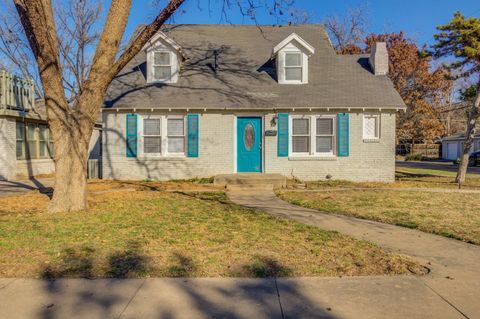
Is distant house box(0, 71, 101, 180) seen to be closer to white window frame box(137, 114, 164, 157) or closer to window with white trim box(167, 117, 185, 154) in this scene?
white window frame box(137, 114, 164, 157)

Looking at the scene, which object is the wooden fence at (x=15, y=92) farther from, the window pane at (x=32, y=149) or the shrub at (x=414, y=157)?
the shrub at (x=414, y=157)

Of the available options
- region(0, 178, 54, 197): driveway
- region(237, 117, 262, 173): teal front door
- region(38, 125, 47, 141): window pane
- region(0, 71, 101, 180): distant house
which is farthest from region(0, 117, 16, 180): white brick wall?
region(237, 117, 262, 173): teal front door

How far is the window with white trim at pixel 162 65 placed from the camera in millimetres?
15242

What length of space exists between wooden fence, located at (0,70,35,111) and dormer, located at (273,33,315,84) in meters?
11.1

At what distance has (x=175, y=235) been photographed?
20.0 ft

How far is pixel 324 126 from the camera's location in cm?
1434

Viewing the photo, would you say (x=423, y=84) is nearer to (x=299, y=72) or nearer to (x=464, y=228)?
(x=299, y=72)

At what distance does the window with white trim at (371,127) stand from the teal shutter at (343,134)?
772 millimetres

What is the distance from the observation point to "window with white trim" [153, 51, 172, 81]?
15242mm

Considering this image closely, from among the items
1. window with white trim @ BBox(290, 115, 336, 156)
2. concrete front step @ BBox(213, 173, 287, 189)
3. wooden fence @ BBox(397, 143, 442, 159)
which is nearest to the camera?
concrete front step @ BBox(213, 173, 287, 189)

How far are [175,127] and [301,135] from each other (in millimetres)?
5048

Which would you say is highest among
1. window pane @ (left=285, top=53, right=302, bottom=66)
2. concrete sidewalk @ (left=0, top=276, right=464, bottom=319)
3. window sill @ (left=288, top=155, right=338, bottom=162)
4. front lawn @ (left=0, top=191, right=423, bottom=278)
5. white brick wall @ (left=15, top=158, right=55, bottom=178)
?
window pane @ (left=285, top=53, right=302, bottom=66)

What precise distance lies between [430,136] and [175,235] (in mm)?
34917

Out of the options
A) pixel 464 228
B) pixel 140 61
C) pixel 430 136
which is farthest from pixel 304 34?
pixel 430 136
